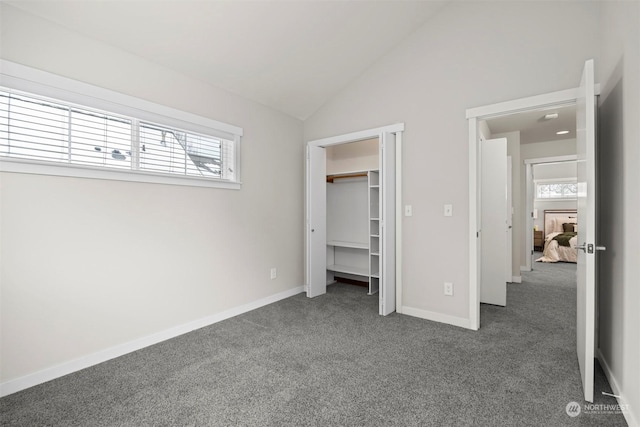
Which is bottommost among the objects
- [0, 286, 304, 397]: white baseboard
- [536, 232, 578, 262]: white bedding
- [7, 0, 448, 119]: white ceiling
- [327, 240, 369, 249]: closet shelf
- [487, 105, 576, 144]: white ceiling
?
[0, 286, 304, 397]: white baseboard

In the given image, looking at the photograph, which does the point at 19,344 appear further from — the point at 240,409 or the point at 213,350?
the point at 240,409

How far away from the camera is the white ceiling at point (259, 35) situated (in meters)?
2.17

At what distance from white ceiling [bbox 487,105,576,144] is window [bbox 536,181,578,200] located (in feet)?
13.2

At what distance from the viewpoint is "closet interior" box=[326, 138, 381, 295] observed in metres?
4.27

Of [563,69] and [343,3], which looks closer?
[563,69]

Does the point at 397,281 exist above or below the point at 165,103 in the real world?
below

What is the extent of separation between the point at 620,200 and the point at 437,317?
5.85 feet

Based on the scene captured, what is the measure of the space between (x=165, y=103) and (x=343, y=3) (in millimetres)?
1800

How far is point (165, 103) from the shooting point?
8.81 ft

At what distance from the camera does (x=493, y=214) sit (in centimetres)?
382

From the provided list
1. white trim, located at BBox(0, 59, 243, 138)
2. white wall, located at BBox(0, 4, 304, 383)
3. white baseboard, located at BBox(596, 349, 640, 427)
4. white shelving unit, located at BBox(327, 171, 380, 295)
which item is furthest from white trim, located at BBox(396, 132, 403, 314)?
white trim, located at BBox(0, 59, 243, 138)

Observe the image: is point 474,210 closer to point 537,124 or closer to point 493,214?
point 493,214

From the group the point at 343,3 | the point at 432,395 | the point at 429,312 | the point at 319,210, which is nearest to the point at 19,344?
the point at 432,395

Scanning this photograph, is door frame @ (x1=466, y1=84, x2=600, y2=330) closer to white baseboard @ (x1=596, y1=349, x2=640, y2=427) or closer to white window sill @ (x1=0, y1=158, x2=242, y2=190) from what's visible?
white baseboard @ (x1=596, y1=349, x2=640, y2=427)
